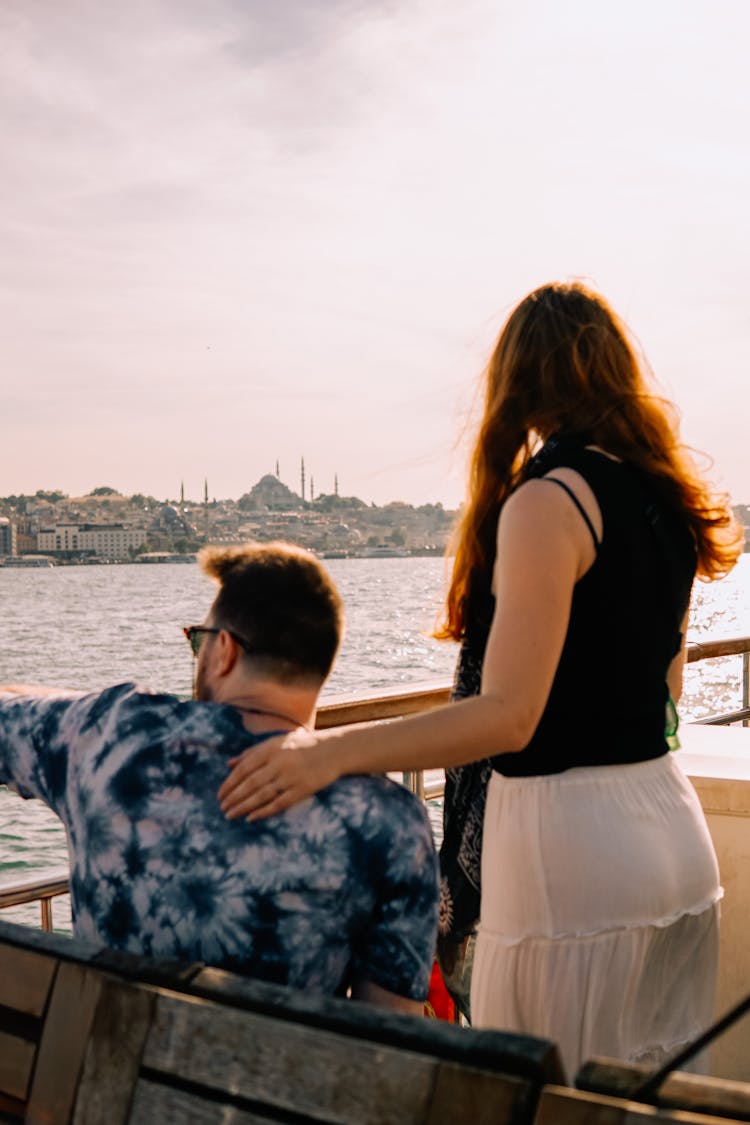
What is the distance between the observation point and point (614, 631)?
168cm

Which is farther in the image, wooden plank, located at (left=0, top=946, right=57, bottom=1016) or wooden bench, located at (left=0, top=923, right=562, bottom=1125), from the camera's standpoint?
wooden plank, located at (left=0, top=946, right=57, bottom=1016)

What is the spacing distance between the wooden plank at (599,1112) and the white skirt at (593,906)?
2.34 ft

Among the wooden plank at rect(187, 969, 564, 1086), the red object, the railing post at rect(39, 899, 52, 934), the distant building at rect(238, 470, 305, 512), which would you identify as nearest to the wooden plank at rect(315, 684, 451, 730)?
the red object

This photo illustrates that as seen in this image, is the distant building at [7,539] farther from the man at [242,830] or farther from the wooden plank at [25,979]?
the wooden plank at [25,979]

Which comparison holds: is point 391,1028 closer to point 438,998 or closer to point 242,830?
point 242,830

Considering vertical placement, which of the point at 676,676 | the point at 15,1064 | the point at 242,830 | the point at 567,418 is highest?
the point at 567,418

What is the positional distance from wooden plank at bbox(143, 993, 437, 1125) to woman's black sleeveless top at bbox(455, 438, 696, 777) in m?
0.67

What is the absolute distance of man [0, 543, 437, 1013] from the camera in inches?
56.4

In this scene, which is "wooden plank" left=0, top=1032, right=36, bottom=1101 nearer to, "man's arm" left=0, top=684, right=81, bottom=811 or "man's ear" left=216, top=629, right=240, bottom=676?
"man's arm" left=0, top=684, right=81, bottom=811

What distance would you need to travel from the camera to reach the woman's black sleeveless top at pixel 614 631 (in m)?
1.66

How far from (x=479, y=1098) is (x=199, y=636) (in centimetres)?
73

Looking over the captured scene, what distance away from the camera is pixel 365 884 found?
146cm

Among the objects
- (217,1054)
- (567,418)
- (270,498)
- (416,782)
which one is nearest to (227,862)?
(217,1054)

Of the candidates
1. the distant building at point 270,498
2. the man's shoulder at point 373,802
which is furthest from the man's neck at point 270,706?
the distant building at point 270,498
